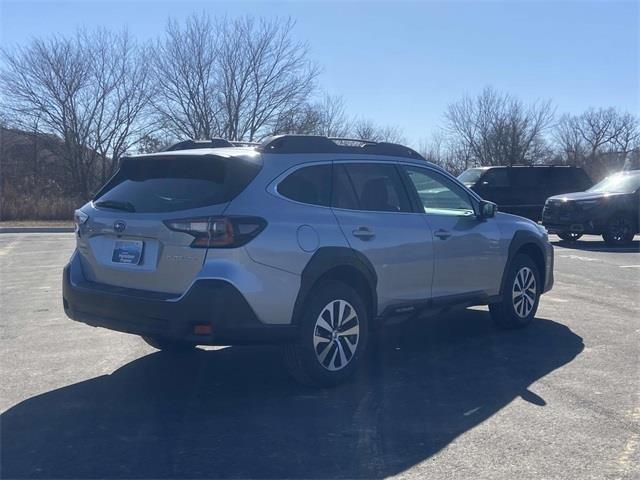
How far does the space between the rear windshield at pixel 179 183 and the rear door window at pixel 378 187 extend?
104cm

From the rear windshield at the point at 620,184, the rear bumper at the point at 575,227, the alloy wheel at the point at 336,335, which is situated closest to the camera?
the alloy wheel at the point at 336,335

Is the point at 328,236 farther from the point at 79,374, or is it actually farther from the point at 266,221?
the point at 79,374

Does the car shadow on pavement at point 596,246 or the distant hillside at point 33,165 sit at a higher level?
the distant hillside at point 33,165

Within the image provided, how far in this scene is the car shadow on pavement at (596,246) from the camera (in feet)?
51.7

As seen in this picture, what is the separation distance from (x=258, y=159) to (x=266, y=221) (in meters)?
0.53

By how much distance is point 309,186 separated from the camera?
5566mm

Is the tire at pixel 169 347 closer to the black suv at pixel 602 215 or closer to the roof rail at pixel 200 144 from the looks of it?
the roof rail at pixel 200 144

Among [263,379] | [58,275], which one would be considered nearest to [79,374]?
[263,379]

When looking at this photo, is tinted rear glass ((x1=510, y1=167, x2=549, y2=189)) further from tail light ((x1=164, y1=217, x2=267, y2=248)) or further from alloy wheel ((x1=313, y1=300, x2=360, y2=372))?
tail light ((x1=164, y1=217, x2=267, y2=248))

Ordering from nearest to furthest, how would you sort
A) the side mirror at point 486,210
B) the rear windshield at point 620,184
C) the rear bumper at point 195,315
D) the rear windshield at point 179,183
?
the rear bumper at point 195,315 → the rear windshield at point 179,183 → the side mirror at point 486,210 → the rear windshield at point 620,184

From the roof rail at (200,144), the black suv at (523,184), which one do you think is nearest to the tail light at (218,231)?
the roof rail at (200,144)

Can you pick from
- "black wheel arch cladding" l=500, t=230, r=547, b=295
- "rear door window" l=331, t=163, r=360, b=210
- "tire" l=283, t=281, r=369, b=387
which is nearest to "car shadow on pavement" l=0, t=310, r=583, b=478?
"tire" l=283, t=281, r=369, b=387

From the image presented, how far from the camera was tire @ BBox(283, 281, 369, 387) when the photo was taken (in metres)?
5.25

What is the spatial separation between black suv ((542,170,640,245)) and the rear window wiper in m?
13.2
